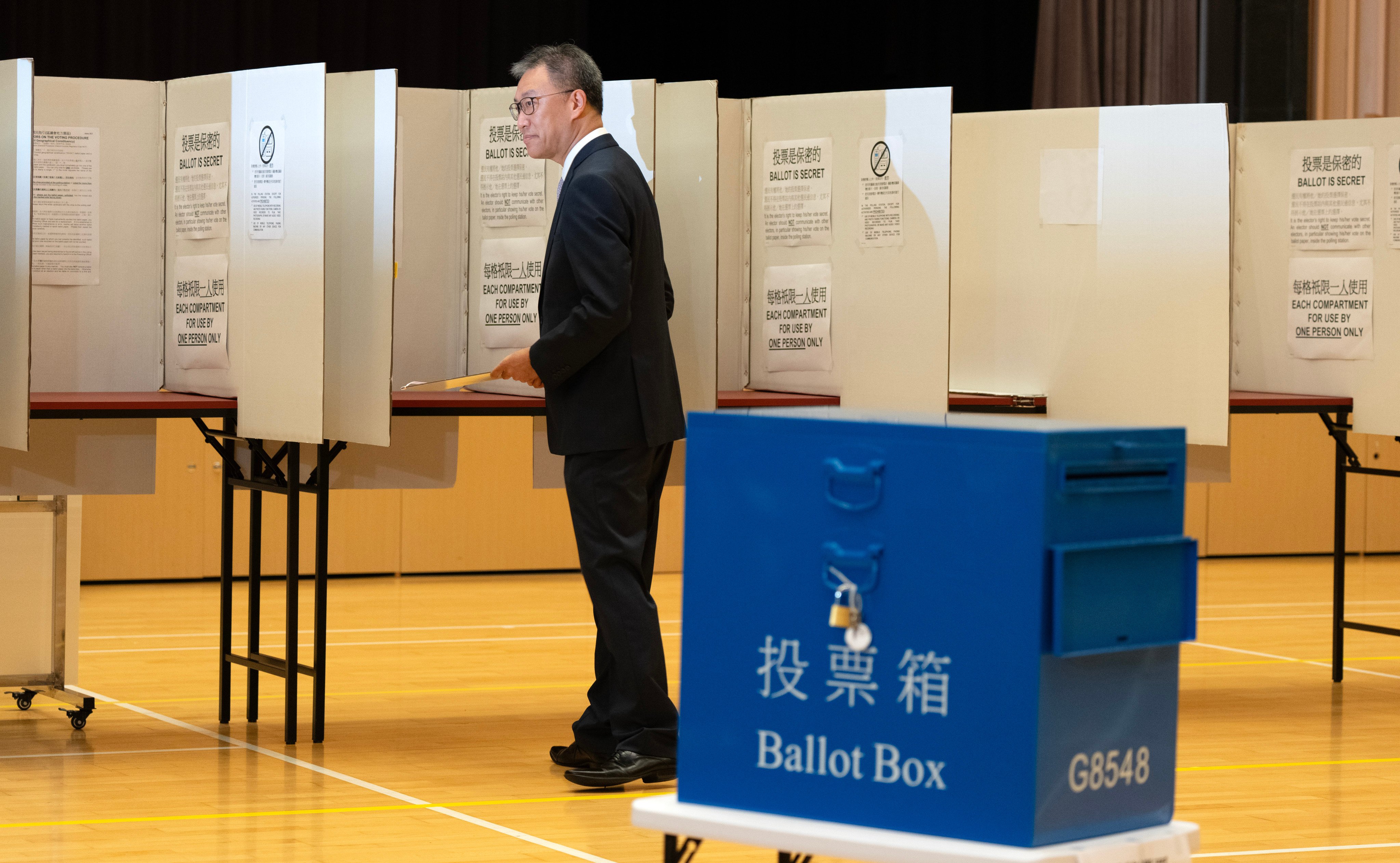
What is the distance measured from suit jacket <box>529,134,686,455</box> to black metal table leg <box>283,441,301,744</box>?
792 millimetres

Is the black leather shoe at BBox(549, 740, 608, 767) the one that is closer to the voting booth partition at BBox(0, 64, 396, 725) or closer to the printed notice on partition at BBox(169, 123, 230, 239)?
the voting booth partition at BBox(0, 64, 396, 725)

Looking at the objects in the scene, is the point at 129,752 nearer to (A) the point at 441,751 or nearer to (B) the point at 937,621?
(A) the point at 441,751

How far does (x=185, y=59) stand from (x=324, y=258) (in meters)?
3.73

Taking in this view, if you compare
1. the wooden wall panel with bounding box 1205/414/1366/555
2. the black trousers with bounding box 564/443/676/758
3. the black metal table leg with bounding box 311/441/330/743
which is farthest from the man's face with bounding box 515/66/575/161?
the wooden wall panel with bounding box 1205/414/1366/555

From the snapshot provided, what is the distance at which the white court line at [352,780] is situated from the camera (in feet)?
10.0

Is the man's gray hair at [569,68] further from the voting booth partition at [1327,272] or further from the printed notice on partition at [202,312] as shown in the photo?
the voting booth partition at [1327,272]

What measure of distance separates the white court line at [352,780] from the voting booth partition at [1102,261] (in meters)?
1.72

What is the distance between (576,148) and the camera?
11.4 ft

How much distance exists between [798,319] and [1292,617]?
10.2 feet

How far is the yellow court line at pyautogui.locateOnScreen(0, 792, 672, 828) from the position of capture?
10.6ft

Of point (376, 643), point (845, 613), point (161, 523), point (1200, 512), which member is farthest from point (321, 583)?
point (1200, 512)

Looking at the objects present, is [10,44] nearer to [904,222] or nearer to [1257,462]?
[904,222]

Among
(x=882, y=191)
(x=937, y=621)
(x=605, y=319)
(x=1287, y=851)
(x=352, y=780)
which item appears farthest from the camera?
(x=882, y=191)

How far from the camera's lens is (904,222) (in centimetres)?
409
